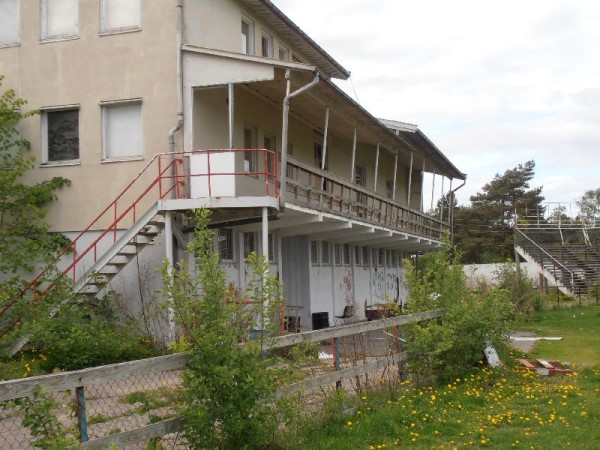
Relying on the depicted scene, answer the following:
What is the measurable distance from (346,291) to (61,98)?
39.2ft

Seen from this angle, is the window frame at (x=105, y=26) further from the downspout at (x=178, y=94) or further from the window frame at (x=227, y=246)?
the window frame at (x=227, y=246)

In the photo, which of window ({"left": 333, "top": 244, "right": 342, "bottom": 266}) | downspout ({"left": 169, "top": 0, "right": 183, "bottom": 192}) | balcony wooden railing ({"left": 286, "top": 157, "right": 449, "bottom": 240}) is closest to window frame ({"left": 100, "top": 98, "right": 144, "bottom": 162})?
downspout ({"left": 169, "top": 0, "right": 183, "bottom": 192})

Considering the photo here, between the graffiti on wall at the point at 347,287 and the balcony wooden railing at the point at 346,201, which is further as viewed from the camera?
the graffiti on wall at the point at 347,287

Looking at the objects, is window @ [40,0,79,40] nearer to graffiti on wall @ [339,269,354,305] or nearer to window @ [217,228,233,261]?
window @ [217,228,233,261]

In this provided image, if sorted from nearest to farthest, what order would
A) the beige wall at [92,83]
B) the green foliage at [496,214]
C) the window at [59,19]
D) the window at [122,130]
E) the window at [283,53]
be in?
the beige wall at [92,83] → the window at [122,130] → the window at [59,19] → the window at [283,53] → the green foliage at [496,214]

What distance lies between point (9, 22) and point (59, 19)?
1.37 metres

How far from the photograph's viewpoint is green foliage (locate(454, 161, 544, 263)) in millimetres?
74188

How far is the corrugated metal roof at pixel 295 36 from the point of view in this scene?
20.1 m

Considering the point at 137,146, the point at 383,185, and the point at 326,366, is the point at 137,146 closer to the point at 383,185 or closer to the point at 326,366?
the point at 326,366

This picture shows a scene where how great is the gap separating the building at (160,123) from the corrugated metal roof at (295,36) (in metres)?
0.14

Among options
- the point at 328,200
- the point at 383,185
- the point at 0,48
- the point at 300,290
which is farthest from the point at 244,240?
the point at 383,185

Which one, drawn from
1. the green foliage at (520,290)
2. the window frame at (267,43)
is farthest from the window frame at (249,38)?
the green foliage at (520,290)

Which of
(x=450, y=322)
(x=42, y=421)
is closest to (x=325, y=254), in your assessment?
(x=450, y=322)

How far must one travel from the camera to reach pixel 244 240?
757 inches
